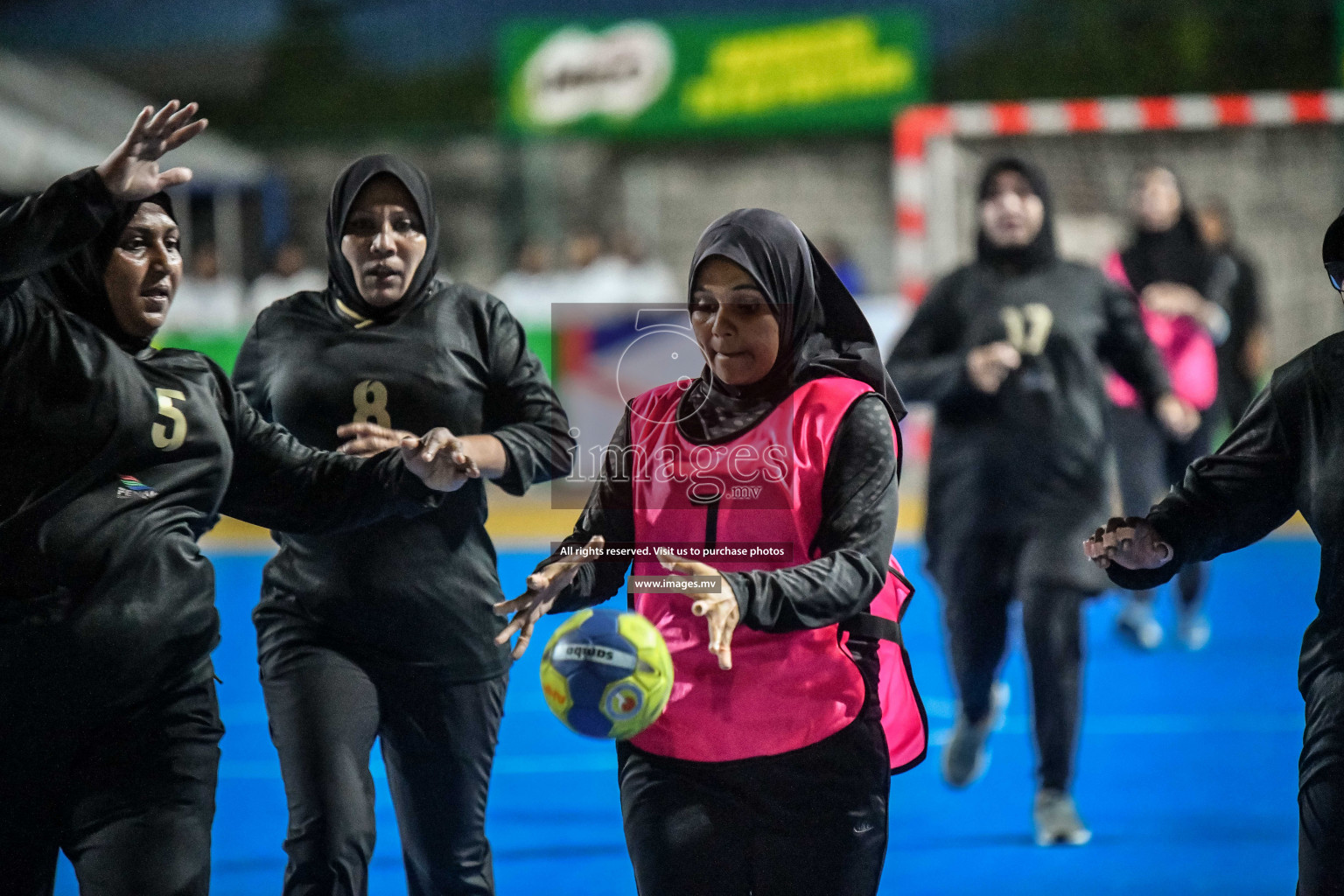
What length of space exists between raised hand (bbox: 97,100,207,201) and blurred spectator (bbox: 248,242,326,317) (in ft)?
44.1

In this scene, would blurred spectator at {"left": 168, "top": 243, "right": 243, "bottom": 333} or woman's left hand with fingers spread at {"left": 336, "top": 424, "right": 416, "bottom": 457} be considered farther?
blurred spectator at {"left": 168, "top": 243, "right": 243, "bottom": 333}

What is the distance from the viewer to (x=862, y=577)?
2.84 m

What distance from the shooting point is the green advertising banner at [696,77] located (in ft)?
65.6

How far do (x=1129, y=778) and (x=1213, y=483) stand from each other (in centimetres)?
343

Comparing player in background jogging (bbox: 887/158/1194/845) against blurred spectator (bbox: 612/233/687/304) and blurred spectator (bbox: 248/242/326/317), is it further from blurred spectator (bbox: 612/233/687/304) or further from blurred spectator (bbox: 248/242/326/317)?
blurred spectator (bbox: 248/242/326/317)

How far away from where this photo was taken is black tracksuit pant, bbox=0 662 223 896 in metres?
2.96

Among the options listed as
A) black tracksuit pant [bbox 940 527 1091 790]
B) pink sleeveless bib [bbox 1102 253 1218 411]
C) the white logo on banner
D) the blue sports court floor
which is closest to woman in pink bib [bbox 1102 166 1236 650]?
pink sleeveless bib [bbox 1102 253 1218 411]

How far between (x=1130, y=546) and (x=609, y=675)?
1.22 meters

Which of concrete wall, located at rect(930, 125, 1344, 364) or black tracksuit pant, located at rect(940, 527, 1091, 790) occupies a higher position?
concrete wall, located at rect(930, 125, 1344, 364)

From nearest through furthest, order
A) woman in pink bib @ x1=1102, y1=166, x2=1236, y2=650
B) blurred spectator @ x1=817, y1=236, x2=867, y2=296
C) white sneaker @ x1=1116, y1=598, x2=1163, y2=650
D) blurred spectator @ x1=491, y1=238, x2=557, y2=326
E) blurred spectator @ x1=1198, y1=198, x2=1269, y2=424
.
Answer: woman in pink bib @ x1=1102, y1=166, x2=1236, y2=650 → white sneaker @ x1=1116, y1=598, x2=1163, y2=650 → blurred spectator @ x1=1198, y1=198, x2=1269, y2=424 → blurred spectator @ x1=491, y1=238, x2=557, y2=326 → blurred spectator @ x1=817, y1=236, x2=867, y2=296

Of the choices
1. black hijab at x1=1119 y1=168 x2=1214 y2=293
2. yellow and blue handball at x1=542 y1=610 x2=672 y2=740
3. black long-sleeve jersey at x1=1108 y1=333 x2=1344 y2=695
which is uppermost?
black hijab at x1=1119 y1=168 x2=1214 y2=293

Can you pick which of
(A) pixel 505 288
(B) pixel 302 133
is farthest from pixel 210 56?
(A) pixel 505 288

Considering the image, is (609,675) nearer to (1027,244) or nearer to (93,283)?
(93,283)

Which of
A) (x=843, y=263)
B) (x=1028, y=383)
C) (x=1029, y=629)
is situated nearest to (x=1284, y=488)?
(x=1029, y=629)
